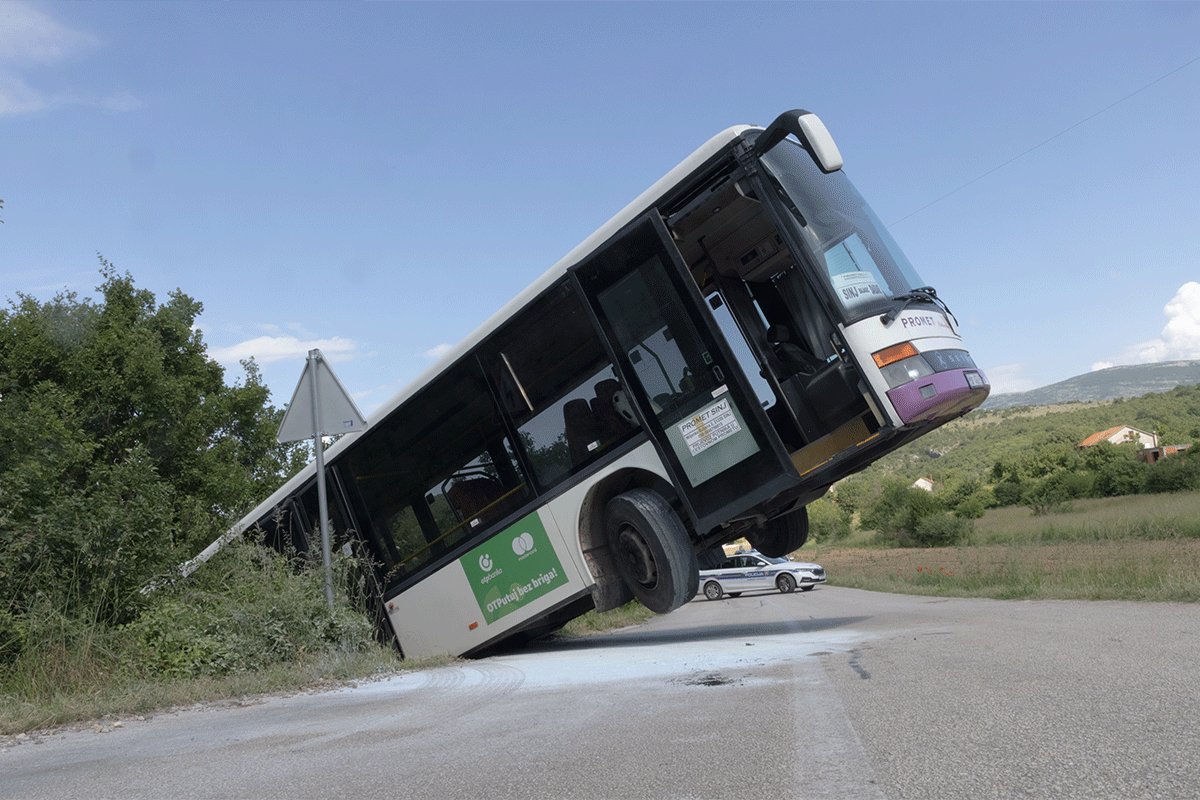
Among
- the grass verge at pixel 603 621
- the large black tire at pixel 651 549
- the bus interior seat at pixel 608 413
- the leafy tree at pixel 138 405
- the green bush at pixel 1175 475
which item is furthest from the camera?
the green bush at pixel 1175 475

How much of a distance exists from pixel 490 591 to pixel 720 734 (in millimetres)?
5786

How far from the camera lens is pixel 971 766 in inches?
132

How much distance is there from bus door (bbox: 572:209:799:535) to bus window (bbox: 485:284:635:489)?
28 centimetres

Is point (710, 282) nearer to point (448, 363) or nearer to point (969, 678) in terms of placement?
point (448, 363)

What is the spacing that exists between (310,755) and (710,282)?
Answer: 19.1 ft

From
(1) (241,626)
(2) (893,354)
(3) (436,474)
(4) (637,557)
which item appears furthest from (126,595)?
(2) (893,354)

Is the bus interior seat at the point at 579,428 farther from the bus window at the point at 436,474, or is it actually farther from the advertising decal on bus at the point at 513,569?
the advertising decal on bus at the point at 513,569

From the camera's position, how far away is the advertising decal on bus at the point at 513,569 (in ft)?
30.3

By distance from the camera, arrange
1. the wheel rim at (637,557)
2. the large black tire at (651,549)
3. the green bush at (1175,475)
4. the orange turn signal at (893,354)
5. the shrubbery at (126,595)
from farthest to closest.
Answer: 1. the green bush at (1175,475)
2. the wheel rim at (637,557)
3. the large black tire at (651,549)
4. the orange turn signal at (893,354)
5. the shrubbery at (126,595)

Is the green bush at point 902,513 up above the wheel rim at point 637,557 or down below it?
below

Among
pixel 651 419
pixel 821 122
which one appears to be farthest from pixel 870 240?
pixel 651 419

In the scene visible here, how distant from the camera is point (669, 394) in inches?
329

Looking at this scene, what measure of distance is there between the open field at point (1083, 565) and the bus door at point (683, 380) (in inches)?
205

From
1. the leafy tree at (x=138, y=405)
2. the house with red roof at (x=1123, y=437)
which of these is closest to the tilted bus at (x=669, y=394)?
the leafy tree at (x=138, y=405)
